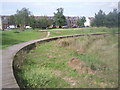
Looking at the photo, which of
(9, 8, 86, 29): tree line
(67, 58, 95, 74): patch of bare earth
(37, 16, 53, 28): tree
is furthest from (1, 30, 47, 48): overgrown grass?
(37, 16, 53, 28): tree

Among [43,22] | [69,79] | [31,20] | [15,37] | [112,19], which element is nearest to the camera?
[112,19]

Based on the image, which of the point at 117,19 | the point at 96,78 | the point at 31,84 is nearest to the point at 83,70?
the point at 96,78

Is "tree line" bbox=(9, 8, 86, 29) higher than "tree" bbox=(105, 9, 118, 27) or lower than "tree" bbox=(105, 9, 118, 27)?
higher

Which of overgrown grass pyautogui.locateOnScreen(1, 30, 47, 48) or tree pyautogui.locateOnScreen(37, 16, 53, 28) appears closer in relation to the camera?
overgrown grass pyautogui.locateOnScreen(1, 30, 47, 48)

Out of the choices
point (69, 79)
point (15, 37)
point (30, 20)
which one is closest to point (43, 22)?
point (30, 20)

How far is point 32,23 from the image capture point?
112 ft

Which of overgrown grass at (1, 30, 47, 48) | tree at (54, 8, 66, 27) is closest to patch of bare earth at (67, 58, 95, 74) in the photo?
overgrown grass at (1, 30, 47, 48)

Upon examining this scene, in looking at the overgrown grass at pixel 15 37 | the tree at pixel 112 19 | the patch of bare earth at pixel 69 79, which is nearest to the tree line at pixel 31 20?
the overgrown grass at pixel 15 37

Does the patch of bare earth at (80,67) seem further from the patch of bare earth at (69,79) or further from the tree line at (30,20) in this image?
the tree line at (30,20)

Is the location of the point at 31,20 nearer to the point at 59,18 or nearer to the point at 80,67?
the point at 59,18

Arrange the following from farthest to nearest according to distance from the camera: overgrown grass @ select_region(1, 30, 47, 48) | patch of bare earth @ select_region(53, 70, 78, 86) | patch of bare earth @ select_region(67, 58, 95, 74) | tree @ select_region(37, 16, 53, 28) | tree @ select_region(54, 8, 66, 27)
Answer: tree @ select_region(37, 16, 53, 28), tree @ select_region(54, 8, 66, 27), overgrown grass @ select_region(1, 30, 47, 48), patch of bare earth @ select_region(67, 58, 95, 74), patch of bare earth @ select_region(53, 70, 78, 86)

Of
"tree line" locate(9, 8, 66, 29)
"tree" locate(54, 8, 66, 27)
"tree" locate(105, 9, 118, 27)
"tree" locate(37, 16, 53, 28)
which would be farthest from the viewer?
"tree" locate(37, 16, 53, 28)

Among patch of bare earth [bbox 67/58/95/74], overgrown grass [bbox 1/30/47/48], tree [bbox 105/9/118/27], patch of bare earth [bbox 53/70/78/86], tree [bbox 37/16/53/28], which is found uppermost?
tree [bbox 37/16/53/28]

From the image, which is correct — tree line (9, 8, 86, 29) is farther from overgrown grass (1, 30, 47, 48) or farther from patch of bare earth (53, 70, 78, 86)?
patch of bare earth (53, 70, 78, 86)
